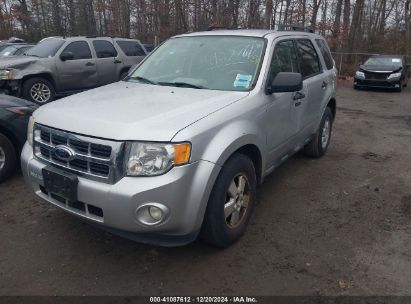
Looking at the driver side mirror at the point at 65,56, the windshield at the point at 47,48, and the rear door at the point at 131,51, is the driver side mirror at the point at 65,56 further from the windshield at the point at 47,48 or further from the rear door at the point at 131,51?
the rear door at the point at 131,51

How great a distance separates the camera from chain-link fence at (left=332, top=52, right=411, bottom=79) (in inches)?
824

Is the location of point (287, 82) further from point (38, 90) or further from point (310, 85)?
point (38, 90)

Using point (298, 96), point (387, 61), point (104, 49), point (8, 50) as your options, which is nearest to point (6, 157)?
point (298, 96)

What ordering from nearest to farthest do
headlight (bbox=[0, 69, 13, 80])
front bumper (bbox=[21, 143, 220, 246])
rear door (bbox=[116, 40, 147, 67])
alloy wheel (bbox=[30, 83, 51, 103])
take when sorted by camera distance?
front bumper (bbox=[21, 143, 220, 246]) → headlight (bbox=[0, 69, 13, 80]) → alloy wheel (bbox=[30, 83, 51, 103]) → rear door (bbox=[116, 40, 147, 67])

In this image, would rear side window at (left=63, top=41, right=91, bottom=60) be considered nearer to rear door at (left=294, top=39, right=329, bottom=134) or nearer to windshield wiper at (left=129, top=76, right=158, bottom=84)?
windshield wiper at (left=129, top=76, right=158, bottom=84)

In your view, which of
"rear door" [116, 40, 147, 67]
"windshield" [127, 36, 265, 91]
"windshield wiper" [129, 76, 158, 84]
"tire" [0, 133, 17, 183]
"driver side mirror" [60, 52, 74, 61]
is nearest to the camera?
"windshield" [127, 36, 265, 91]

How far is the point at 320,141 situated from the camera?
5676mm

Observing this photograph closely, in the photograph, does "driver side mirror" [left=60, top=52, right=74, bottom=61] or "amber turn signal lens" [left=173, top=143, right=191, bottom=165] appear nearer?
"amber turn signal lens" [left=173, top=143, right=191, bottom=165]

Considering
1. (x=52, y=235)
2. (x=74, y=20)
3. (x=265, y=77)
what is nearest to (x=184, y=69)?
(x=265, y=77)

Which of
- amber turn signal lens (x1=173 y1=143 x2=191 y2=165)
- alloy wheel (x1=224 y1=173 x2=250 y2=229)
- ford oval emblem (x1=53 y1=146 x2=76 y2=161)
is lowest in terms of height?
alloy wheel (x1=224 y1=173 x2=250 y2=229)

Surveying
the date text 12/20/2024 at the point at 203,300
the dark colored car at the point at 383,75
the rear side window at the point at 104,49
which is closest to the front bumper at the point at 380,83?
the dark colored car at the point at 383,75

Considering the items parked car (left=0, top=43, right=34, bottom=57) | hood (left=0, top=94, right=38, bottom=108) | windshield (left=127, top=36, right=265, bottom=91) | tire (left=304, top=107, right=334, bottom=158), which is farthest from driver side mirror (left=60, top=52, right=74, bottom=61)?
tire (left=304, top=107, right=334, bottom=158)

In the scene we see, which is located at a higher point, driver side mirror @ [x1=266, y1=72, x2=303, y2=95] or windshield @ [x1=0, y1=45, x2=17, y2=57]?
driver side mirror @ [x1=266, y1=72, x2=303, y2=95]

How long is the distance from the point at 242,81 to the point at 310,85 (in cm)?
150
